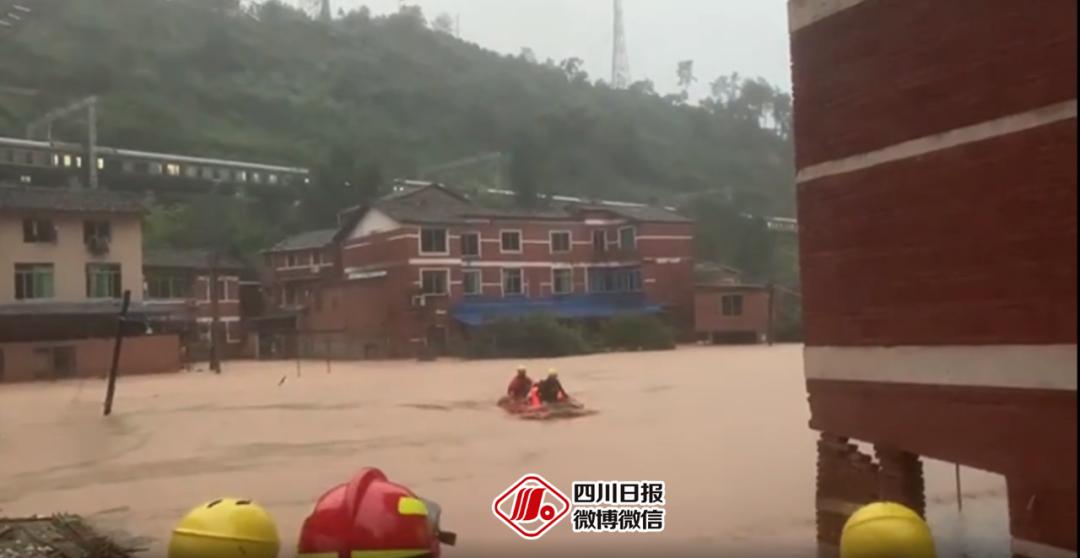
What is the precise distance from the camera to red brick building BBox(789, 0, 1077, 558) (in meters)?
2.44

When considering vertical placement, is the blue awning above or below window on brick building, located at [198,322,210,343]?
above

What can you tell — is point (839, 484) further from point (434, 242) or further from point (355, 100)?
point (355, 100)

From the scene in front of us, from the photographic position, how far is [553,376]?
12.6 ft

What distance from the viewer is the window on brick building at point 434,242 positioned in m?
3.98

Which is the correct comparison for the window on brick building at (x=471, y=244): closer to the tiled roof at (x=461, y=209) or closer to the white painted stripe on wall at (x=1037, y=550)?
the tiled roof at (x=461, y=209)

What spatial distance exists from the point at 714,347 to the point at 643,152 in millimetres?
861

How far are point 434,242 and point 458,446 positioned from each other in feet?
2.57

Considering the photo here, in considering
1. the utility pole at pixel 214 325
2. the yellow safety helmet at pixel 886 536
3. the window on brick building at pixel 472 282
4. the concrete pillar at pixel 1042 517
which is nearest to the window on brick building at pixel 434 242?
the window on brick building at pixel 472 282

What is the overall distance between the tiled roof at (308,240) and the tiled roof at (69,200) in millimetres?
574

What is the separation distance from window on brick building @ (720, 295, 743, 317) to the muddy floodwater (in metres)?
0.18

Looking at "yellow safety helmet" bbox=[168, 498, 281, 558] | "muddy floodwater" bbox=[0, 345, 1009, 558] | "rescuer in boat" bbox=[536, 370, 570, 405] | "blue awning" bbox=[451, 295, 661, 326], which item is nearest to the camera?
"yellow safety helmet" bbox=[168, 498, 281, 558]

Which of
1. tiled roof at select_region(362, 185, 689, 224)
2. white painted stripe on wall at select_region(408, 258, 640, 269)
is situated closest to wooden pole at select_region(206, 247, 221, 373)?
tiled roof at select_region(362, 185, 689, 224)

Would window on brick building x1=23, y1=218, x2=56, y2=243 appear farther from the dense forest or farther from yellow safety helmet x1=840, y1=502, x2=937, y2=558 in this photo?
yellow safety helmet x1=840, y1=502, x2=937, y2=558

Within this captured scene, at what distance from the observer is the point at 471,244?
156 inches
